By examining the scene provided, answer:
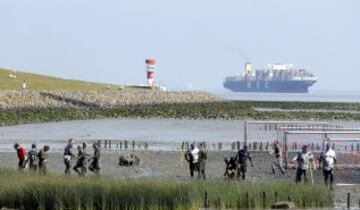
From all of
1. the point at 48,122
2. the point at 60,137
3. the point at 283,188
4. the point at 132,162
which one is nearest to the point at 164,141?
the point at 60,137

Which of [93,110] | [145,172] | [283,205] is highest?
[93,110]

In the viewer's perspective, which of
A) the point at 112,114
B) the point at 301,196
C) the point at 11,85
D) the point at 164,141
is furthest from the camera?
the point at 11,85

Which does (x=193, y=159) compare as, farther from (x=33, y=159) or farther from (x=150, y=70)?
(x=150, y=70)

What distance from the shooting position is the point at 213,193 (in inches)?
1137

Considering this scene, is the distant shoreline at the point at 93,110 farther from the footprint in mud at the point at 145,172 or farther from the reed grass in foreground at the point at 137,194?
the reed grass in foreground at the point at 137,194

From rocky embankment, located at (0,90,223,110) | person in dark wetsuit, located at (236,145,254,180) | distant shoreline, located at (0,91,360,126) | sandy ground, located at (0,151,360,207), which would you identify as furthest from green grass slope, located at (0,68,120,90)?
person in dark wetsuit, located at (236,145,254,180)

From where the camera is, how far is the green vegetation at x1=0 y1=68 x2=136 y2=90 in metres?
139

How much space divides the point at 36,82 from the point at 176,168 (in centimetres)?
10663

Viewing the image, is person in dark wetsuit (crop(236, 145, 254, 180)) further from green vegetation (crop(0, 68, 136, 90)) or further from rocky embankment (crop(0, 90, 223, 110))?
green vegetation (crop(0, 68, 136, 90))

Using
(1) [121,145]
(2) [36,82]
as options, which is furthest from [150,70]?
(1) [121,145]

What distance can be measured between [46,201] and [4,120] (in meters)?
68.2

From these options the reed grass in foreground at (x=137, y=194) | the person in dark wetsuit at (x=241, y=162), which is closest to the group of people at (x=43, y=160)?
the reed grass in foreground at (x=137, y=194)

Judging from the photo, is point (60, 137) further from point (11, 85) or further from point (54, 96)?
point (11, 85)

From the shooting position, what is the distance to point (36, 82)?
14900 cm
